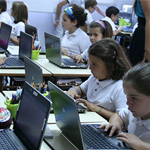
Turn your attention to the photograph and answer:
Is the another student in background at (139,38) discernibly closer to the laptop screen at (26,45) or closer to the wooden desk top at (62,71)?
the wooden desk top at (62,71)

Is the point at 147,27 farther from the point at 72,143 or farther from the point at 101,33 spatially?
the point at 72,143

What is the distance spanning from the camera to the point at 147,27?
7.61 feet

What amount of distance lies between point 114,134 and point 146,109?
0.26m

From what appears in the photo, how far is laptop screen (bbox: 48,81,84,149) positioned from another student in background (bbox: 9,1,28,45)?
9.11 ft

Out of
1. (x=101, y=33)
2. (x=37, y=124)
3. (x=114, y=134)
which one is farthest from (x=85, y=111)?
(x=101, y=33)

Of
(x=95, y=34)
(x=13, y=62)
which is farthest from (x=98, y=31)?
(x=13, y=62)

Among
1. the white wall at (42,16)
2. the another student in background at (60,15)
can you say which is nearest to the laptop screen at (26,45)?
the another student in background at (60,15)

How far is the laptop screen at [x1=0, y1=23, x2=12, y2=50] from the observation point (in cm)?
351

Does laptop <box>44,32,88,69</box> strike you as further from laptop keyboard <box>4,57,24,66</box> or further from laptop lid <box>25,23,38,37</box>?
laptop lid <box>25,23,38,37</box>

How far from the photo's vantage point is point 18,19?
4.34 m

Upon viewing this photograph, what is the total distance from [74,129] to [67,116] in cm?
8

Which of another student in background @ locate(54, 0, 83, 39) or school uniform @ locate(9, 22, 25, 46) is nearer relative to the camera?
school uniform @ locate(9, 22, 25, 46)

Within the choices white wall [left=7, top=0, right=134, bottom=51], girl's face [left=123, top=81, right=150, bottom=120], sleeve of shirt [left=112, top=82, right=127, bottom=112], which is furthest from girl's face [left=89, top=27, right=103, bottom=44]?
white wall [left=7, top=0, right=134, bottom=51]

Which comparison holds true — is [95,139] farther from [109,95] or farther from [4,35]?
[4,35]
